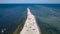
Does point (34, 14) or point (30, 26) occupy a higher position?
point (34, 14)

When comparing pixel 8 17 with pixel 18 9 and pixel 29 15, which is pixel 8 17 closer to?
pixel 18 9

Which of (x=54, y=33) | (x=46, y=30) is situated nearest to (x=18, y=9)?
(x=46, y=30)

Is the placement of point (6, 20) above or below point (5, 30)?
above
